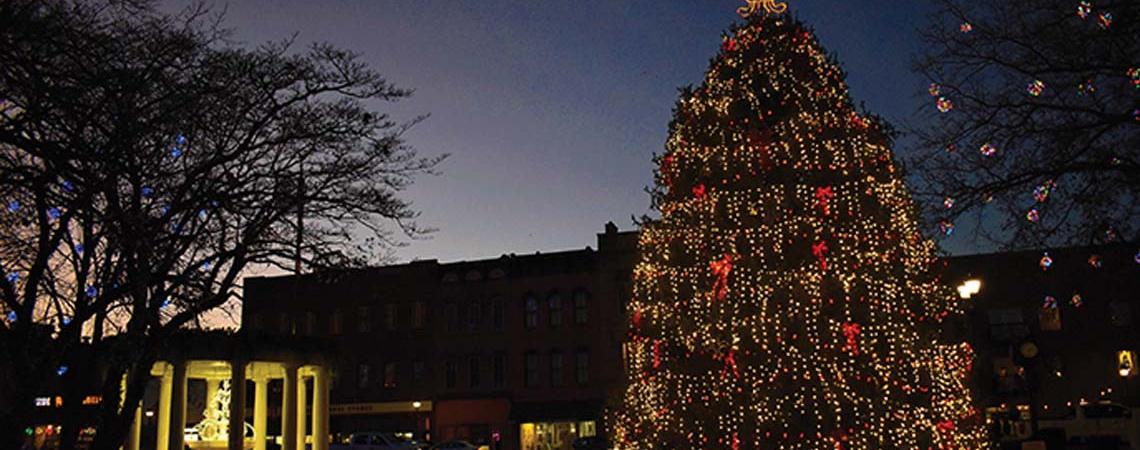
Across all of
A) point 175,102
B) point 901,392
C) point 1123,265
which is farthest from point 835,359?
point 175,102

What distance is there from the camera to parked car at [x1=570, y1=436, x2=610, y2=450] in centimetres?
3771

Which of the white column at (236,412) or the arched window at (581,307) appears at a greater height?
the arched window at (581,307)

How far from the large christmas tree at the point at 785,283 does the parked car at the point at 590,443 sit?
22968 mm

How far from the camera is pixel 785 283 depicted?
1358 cm

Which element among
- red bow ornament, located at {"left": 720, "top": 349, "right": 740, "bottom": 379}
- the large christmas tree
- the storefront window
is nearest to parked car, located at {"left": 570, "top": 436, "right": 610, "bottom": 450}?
the storefront window

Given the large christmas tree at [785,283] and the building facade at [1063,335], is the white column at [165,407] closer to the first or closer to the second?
the large christmas tree at [785,283]

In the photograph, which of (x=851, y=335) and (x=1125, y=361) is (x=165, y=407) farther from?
(x=1125, y=361)

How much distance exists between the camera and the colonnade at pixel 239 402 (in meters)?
24.4

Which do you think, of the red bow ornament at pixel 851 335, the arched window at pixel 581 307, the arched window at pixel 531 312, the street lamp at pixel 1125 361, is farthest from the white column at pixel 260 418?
the street lamp at pixel 1125 361

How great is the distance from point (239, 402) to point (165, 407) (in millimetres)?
3471

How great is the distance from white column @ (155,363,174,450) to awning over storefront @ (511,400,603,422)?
18345 millimetres

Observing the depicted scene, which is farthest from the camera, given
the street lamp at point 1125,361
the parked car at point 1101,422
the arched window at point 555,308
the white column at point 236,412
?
the arched window at point 555,308

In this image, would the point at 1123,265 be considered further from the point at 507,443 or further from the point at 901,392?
the point at 507,443

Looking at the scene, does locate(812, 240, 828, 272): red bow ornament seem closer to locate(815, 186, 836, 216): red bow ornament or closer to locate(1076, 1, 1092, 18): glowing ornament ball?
locate(815, 186, 836, 216): red bow ornament
